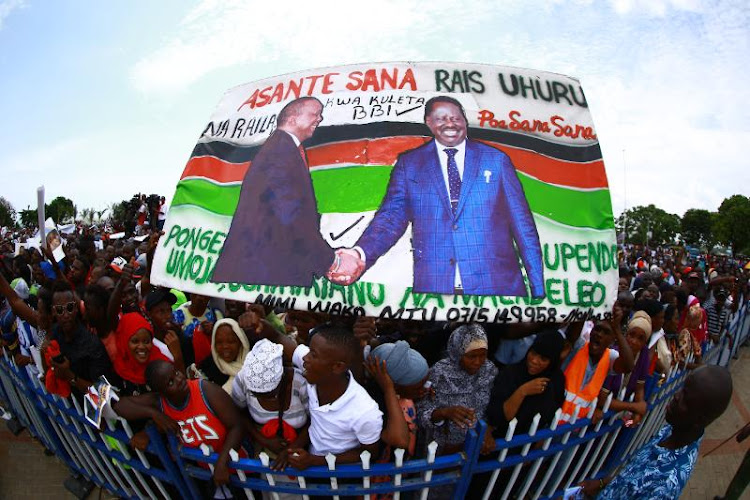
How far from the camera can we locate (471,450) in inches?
94.4

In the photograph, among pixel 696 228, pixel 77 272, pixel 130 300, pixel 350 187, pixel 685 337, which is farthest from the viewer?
pixel 696 228

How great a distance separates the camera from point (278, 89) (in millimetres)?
3205

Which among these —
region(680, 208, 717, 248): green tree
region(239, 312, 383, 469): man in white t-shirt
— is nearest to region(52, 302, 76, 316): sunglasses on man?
region(239, 312, 383, 469): man in white t-shirt

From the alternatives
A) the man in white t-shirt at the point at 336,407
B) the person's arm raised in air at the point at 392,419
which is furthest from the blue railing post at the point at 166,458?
the person's arm raised in air at the point at 392,419

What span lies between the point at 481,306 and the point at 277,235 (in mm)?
1284

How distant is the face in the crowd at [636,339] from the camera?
11.3 ft

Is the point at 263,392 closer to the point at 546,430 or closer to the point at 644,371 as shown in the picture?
the point at 546,430

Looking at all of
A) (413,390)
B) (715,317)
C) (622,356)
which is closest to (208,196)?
(413,390)

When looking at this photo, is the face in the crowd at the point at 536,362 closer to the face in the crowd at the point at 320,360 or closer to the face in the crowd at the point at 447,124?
the face in the crowd at the point at 320,360

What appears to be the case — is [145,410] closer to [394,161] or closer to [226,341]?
[226,341]

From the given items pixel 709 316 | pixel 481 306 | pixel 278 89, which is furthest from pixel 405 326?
pixel 709 316

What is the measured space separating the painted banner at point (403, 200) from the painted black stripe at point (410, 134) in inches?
0.4

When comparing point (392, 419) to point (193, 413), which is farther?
point (193, 413)

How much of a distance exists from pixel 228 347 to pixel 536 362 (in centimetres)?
210
